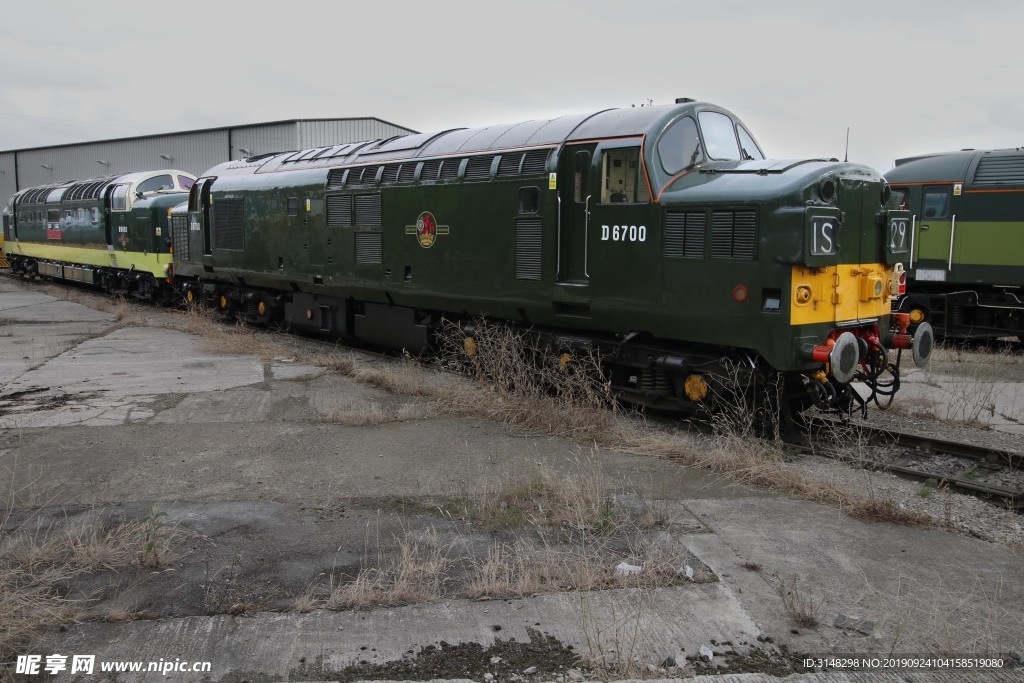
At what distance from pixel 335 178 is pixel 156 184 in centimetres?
1269

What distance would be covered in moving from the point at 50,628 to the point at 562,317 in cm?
625

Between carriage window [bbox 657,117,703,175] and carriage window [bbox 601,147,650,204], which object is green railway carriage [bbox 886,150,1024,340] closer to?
carriage window [bbox 657,117,703,175]

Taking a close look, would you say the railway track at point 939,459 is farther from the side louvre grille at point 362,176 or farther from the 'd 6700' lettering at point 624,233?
the side louvre grille at point 362,176

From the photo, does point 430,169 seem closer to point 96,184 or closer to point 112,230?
point 112,230

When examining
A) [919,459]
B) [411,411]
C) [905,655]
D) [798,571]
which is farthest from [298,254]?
[905,655]

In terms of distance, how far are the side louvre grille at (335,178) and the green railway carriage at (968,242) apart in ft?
33.8

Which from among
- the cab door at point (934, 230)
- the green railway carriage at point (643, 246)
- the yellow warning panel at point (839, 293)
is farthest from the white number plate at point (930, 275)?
the yellow warning panel at point (839, 293)

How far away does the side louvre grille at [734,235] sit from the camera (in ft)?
24.2

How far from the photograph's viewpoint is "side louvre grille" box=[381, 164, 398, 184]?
11.7 m

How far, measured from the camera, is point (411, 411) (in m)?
8.64

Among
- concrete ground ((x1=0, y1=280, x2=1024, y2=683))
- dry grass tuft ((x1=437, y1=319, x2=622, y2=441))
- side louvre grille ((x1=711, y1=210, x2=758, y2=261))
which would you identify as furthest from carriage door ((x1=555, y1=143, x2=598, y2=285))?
concrete ground ((x1=0, y1=280, x2=1024, y2=683))

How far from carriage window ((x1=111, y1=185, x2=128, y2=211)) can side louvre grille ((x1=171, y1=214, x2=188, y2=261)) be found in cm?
476

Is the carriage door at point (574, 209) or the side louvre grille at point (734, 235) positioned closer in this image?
the side louvre grille at point (734, 235)

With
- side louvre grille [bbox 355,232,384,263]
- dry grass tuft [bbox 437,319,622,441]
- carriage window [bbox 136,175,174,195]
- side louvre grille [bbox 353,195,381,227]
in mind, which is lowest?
dry grass tuft [bbox 437,319,622,441]
